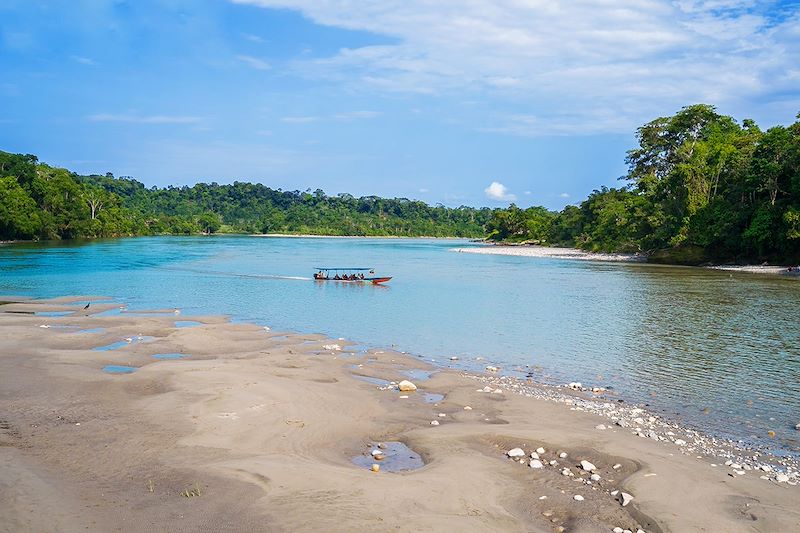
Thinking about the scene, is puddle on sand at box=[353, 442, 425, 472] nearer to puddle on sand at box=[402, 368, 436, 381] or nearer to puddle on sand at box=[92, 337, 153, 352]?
puddle on sand at box=[402, 368, 436, 381]

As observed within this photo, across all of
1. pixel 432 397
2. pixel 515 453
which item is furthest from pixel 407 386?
pixel 515 453

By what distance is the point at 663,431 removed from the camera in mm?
13898

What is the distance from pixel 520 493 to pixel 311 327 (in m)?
19.9

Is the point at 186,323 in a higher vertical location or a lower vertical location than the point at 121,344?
lower

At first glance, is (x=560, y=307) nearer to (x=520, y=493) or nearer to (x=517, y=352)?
(x=517, y=352)

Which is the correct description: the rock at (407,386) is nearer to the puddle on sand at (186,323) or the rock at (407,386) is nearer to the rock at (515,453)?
the rock at (515,453)

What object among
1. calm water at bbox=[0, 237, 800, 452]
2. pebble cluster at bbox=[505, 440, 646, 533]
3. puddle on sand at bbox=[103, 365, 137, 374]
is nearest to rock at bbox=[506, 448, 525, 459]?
pebble cluster at bbox=[505, 440, 646, 533]

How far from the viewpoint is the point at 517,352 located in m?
23.6

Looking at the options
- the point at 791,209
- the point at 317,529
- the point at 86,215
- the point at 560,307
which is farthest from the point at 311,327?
the point at 86,215

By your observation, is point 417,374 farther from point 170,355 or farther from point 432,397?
point 170,355

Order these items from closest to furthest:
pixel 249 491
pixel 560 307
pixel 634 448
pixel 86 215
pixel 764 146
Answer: pixel 249 491 → pixel 634 448 → pixel 560 307 → pixel 764 146 → pixel 86 215

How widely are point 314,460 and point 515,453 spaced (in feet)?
12.4

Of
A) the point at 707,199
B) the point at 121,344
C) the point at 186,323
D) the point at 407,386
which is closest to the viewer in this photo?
the point at 407,386

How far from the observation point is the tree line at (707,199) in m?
62.7
